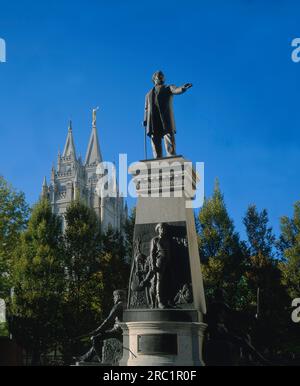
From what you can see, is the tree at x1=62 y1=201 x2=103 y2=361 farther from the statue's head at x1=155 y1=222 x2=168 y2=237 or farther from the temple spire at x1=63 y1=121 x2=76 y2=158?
the temple spire at x1=63 y1=121 x2=76 y2=158

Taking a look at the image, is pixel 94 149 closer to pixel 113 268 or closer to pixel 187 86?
pixel 113 268

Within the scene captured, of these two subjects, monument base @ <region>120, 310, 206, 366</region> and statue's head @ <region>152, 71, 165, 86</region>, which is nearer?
monument base @ <region>120, 310, 206, 366</region>

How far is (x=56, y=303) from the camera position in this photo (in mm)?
29859

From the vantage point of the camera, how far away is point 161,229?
39.0 ft

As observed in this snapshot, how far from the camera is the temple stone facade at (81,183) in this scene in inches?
3649

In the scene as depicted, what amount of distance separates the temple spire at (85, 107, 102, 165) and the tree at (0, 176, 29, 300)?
63902 mm

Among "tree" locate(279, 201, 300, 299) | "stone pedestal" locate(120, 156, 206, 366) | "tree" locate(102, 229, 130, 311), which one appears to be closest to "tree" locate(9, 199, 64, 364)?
"tree" locate(102, 229, 130, 311)

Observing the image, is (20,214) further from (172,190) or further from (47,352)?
(172,190)

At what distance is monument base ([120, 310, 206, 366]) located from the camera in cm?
1095

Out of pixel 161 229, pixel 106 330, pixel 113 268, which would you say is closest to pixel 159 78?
pixel 161 229

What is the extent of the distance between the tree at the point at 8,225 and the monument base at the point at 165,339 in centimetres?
2118

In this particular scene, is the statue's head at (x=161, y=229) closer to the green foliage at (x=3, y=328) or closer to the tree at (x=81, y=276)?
the tree at (x=81, y=276)

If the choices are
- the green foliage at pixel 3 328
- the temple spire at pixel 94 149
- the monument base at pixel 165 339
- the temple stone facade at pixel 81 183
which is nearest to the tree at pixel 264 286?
the green foliage at pixel 3 328
